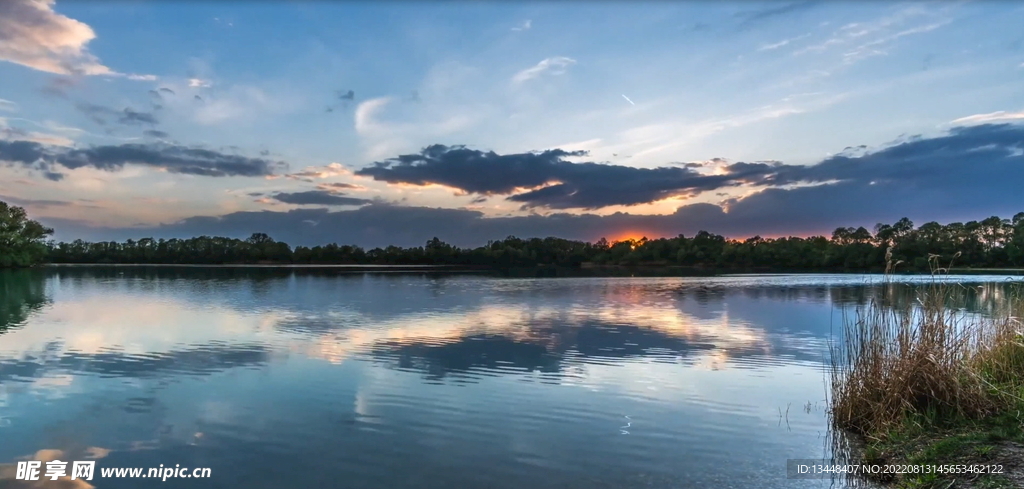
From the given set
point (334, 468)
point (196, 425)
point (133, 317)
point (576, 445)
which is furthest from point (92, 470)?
point (133, 317)

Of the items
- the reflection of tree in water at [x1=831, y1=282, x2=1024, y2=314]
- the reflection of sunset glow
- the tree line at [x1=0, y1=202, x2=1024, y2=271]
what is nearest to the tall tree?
the tree line at [x1=0, y1=202, x2=1024, y2=271]

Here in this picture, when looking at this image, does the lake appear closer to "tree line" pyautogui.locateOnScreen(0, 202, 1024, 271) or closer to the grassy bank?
the grassy bank

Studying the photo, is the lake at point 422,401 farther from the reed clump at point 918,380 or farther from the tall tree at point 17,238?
the tall tree at point 17,238

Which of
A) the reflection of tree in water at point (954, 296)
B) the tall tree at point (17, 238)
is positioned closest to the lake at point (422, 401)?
the reflection of tree in water at point (954, 296)

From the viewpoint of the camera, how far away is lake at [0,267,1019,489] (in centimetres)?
620

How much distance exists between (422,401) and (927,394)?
20.8 feet

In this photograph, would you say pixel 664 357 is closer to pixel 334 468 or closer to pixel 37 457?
pixel 334 468

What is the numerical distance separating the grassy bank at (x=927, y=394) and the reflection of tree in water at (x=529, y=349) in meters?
5.24

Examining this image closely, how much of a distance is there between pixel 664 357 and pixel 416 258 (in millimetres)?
109735

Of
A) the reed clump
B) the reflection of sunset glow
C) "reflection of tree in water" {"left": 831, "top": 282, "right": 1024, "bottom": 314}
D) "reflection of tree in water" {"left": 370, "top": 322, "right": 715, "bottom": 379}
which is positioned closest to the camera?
the reed clump

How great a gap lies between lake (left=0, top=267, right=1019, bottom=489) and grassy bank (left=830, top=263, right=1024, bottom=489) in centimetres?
65

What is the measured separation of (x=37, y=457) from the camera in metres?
6.46

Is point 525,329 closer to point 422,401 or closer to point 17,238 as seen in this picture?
point 422,401

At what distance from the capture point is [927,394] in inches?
269
